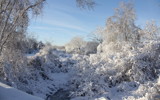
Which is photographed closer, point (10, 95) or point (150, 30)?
point (10, 95)

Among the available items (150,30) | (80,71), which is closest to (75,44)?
(150,30)

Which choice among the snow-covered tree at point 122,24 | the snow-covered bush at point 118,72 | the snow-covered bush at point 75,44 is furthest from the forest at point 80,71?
the snow-covered bush at point 75,44

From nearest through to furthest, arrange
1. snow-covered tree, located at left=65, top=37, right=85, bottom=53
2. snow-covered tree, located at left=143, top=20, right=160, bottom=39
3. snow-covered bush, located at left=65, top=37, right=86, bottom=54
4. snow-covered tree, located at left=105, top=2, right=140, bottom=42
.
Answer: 1. snow-covered tree, located at left=143, top=20, right=160, bottom=39
2. snow-covered tree, located at left=105, top=2, right=140, bottom=42
3. snow-covered bush, located at left=65, top=37, right=86, bottom=54
4. snow-covered tree, located at left=65, top=37, right=85, bottom=53

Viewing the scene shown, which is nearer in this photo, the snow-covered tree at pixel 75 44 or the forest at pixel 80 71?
the forest at pixel 80 71

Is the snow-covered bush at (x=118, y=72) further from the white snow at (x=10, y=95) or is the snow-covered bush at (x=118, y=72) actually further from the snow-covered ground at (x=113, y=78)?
the white snow at (x=10, y=95)

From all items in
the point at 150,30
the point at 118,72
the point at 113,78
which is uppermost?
the point at 150,30

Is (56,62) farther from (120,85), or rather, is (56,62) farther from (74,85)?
(120,85)

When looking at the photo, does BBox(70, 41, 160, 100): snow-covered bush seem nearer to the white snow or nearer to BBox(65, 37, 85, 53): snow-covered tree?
the white snow

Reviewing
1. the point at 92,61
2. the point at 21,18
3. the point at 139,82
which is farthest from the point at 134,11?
the point at 21,18

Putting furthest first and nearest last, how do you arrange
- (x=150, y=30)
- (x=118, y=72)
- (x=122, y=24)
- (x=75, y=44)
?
(x=75, y=44) < (x=122, y=24) < (x=150, y=30) < (x=118, y=72)

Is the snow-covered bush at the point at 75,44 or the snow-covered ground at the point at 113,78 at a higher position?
the snow-covered bush at the point at 75,44

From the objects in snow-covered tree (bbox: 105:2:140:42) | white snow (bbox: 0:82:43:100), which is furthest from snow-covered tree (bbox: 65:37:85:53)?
white snow (bbox: 0:82:43:100)

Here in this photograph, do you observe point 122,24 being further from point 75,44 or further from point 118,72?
point 75,44

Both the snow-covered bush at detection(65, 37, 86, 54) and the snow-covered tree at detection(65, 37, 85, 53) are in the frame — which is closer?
the snow-covered bush at detection(65, 37, 86, 54)
